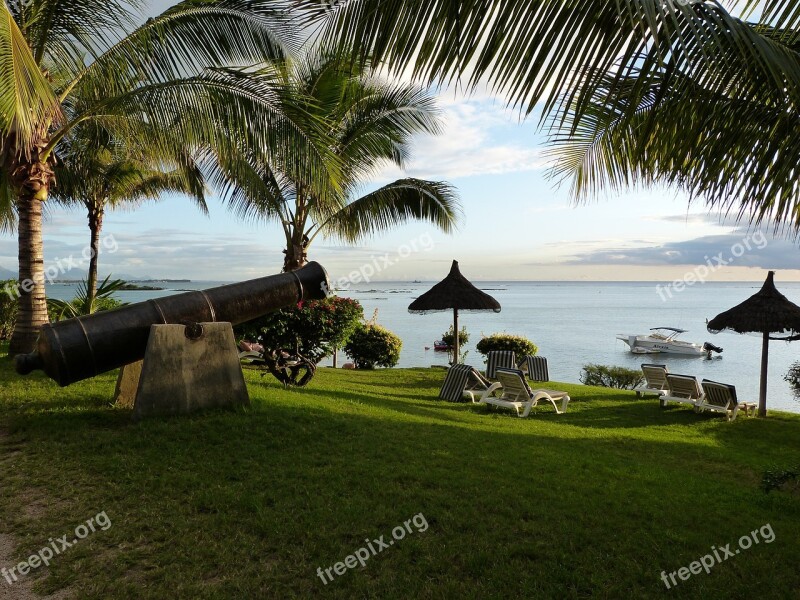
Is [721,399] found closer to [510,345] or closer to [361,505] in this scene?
[510,345]

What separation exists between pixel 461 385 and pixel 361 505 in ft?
23.4

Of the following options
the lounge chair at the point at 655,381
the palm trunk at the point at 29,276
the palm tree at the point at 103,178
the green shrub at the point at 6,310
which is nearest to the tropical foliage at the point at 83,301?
the palm tree at the point at 103,178

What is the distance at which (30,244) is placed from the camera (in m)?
8.48

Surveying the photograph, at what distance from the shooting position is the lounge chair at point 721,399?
1058 cm

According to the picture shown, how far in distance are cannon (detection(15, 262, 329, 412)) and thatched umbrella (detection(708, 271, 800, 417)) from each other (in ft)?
33.3

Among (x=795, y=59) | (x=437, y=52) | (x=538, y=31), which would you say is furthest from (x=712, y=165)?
(x=437, y=52)

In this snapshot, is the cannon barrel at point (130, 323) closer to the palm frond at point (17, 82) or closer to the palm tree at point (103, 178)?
the palm frond at point (17, 82)

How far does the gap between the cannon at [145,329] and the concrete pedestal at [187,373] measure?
0.5 inches

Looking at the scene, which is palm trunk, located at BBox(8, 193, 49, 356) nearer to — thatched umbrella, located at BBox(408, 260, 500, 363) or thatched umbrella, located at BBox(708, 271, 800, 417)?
thatched umbrella, located at BBox(408, 260, 500, 363)

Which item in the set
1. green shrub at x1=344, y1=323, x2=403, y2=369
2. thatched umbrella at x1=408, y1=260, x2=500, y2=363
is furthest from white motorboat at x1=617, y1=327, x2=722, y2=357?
thatched umbrella at x1=408, y1=260, x2=500, y2=363

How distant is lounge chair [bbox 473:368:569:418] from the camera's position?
9.84 metres

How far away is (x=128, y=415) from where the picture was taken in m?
6.17

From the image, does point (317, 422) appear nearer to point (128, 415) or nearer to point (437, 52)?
point (128, 415)

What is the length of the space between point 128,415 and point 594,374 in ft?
51.1
